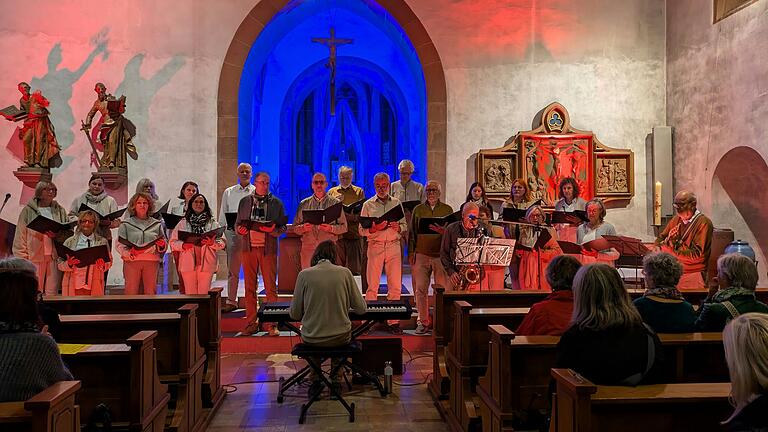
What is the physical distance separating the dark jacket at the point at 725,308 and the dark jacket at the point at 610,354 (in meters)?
0.99

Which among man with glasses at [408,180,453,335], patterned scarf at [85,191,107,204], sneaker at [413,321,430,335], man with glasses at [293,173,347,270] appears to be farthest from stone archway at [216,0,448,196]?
sneaker at [413,321,430,335]

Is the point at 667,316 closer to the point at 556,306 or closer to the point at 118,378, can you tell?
the point at 556,306

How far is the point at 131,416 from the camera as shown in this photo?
3.37m

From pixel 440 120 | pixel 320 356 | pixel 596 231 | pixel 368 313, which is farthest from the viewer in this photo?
pixel 440 120

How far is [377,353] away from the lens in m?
5.78

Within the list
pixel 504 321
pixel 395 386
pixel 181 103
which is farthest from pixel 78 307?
pixel 181 103

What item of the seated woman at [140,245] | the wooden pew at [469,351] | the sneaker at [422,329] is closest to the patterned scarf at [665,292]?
the wooden pew at [469,351]

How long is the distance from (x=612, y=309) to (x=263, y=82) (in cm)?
1347

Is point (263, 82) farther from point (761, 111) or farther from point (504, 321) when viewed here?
point (504, 321)

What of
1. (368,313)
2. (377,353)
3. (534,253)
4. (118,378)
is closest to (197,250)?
(377,353)

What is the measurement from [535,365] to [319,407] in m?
2.04

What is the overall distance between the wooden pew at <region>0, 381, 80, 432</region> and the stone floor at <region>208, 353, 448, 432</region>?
2.32m

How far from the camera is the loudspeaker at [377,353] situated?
575 centimetres

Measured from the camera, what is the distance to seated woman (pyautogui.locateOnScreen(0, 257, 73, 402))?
7.98ft
